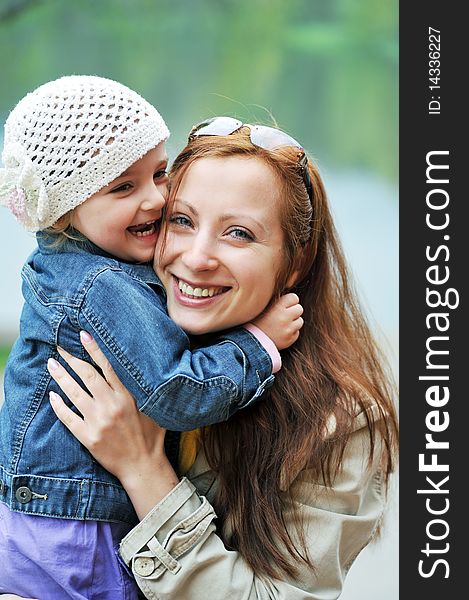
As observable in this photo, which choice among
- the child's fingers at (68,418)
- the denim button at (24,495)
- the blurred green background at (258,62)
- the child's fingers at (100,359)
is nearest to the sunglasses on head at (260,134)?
the child's fingers at (100,359)

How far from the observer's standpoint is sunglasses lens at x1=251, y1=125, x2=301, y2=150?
77.4 inches

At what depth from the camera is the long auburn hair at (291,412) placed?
1954mm

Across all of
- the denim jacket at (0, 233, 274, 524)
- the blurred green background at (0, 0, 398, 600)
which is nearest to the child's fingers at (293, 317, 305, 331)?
the denim jacket at (0, 233, 274, 524)

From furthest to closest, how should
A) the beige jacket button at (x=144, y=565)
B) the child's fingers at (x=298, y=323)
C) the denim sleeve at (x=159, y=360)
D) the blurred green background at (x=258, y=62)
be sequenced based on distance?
the blurred green background at (x=258, y=62)
the child's fingers at (x=298, y=323)
the beige jacket button at (x=144, y=565)
the denim sleeve at (x=159, y=360)

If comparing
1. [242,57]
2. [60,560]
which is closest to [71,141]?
[60,560]

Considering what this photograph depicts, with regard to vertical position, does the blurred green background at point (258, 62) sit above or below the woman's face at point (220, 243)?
above

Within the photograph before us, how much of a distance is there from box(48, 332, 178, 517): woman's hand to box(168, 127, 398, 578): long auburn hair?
6.4 inches

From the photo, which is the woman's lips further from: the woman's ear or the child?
the woman's ear

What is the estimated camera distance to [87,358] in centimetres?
191

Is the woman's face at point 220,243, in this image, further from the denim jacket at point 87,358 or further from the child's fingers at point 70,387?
the child's fingers at point 70,387

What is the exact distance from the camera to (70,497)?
1.88 metres

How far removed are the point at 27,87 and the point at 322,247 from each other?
4.57m

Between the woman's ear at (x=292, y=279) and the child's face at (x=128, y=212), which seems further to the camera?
the woman's ear at (x=292, y=279)

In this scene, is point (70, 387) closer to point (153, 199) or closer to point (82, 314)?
point (82, 314)
